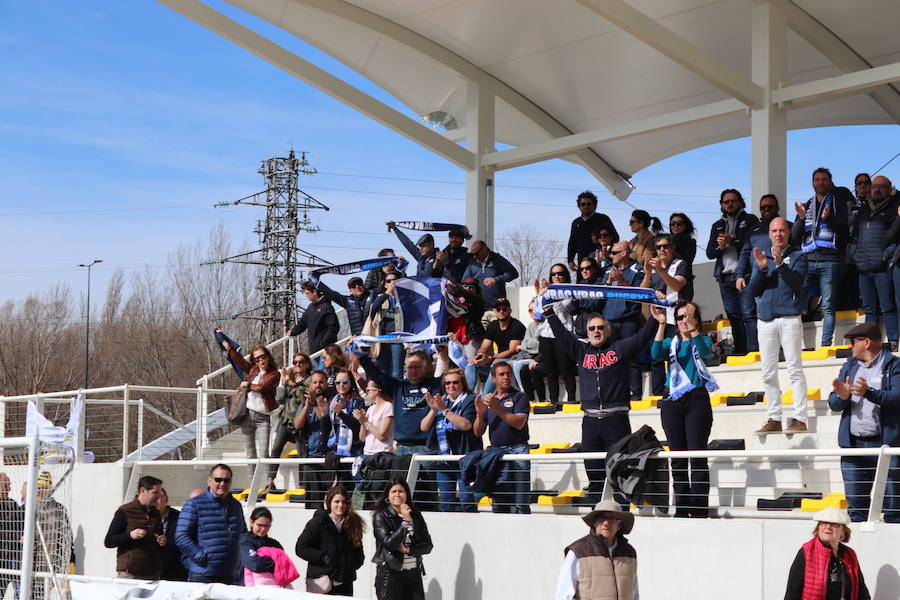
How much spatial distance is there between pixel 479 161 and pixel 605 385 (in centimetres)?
988

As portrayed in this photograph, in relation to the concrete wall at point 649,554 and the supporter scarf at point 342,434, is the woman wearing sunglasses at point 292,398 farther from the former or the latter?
the concrete wall at point 649,554

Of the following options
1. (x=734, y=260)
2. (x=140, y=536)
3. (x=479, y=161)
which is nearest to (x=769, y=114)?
(x=734, y=260)

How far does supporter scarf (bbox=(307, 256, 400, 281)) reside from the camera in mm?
16391

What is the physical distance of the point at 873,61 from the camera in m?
17.1

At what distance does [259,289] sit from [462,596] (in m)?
49.8

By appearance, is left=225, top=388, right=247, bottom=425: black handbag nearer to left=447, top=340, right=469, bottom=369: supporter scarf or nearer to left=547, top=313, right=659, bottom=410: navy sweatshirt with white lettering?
left=447, top=340, right=469, bottom=369: supporter scarf

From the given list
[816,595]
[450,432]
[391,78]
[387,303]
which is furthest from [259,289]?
[816,595]

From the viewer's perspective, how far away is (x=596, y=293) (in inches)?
462

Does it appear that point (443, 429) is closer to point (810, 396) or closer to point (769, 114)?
point (810, 396)

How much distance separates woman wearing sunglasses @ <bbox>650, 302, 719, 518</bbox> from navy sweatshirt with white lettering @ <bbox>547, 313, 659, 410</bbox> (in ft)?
1.05

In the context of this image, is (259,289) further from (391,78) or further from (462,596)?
(462,596)

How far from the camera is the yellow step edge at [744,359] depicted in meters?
12.8

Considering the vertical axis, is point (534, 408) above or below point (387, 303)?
below

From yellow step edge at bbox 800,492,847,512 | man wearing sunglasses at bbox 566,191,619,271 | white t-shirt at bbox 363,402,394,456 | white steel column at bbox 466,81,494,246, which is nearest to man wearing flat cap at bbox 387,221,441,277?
man wearing sunglasses at bbox 566,191,619,271
